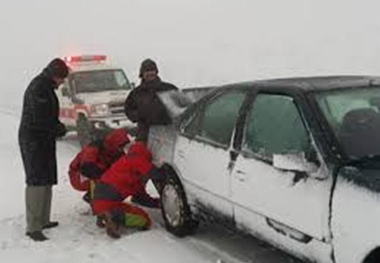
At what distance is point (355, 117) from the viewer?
522cm

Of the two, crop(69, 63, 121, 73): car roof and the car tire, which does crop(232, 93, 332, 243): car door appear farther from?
crop(69, 63, 121, 73): car roof

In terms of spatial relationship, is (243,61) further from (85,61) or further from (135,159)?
(135,159)

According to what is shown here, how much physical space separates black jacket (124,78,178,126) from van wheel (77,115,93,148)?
5.37 metres

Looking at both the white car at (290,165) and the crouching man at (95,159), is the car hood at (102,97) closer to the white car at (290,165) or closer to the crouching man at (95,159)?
the crouching man at (95,159)

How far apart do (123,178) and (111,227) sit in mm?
513

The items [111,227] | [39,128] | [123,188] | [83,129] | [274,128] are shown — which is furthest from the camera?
[83,129]

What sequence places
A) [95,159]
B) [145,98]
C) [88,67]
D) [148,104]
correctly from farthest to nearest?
1. [88,67]
2. [145,98]
3. [148,104]
4. [95,159]

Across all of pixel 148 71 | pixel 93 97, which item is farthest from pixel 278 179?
pixel 93 97

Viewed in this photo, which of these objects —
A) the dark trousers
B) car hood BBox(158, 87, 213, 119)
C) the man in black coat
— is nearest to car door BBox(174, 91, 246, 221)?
car hood BBox(158, 87, 213, 119)

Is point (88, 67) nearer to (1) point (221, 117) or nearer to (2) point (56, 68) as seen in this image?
(2) point (56, 68)

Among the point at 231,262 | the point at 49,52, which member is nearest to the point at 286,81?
the point at 231,262

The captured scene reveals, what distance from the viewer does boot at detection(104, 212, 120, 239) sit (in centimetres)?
724

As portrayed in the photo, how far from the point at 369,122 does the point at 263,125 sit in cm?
89

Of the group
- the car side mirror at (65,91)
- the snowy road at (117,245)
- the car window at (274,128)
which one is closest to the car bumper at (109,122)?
the car side mirror at (65,91)
